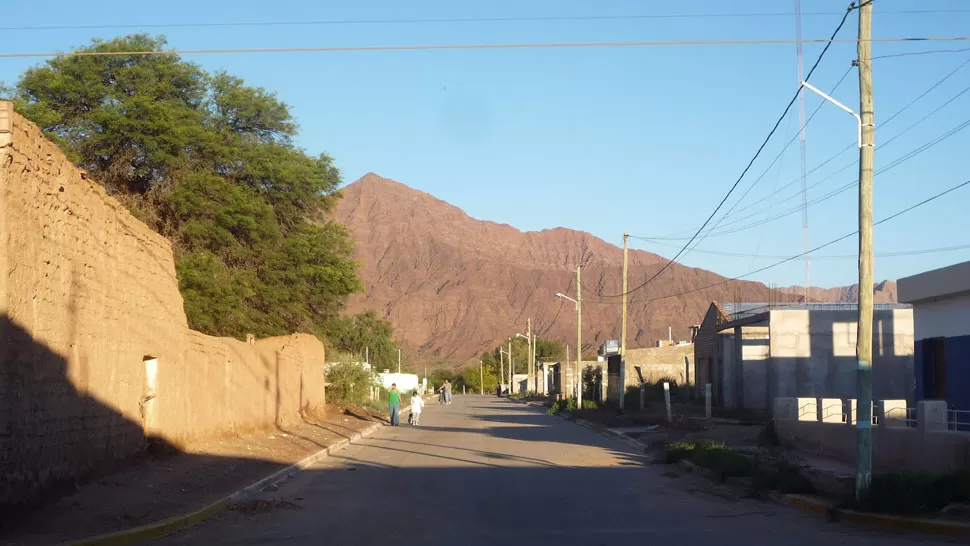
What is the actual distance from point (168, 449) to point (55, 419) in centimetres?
634

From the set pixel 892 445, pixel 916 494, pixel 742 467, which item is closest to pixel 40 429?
pixel 916 494

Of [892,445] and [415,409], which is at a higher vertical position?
[892,445]

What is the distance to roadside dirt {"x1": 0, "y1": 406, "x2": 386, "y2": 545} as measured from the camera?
11725mm

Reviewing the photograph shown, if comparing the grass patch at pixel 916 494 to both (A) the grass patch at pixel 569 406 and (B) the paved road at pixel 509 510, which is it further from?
(A) the grass patch at pixel 569 406

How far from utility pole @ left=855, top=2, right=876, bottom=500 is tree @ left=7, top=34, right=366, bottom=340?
22.0 m

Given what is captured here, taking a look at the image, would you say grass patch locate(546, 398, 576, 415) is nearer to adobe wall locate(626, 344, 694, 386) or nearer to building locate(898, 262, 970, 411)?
adobe wall locate(626, 344, 694, 386)

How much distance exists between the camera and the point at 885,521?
42.2 feet

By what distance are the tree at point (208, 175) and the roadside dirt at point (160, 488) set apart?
954 centimetres

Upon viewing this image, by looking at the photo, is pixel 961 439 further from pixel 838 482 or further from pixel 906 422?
pixel 906 422

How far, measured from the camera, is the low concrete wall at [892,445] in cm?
1569

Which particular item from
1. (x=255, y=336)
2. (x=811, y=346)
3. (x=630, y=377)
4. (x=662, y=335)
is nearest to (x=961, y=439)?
(x=811, y=346)

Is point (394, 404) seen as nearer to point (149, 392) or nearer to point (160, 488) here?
point (149, 392)

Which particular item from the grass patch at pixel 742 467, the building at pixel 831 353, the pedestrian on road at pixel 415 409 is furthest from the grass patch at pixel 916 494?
the pedestrian on road at pixel 415 409

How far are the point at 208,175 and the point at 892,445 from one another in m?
24.9
